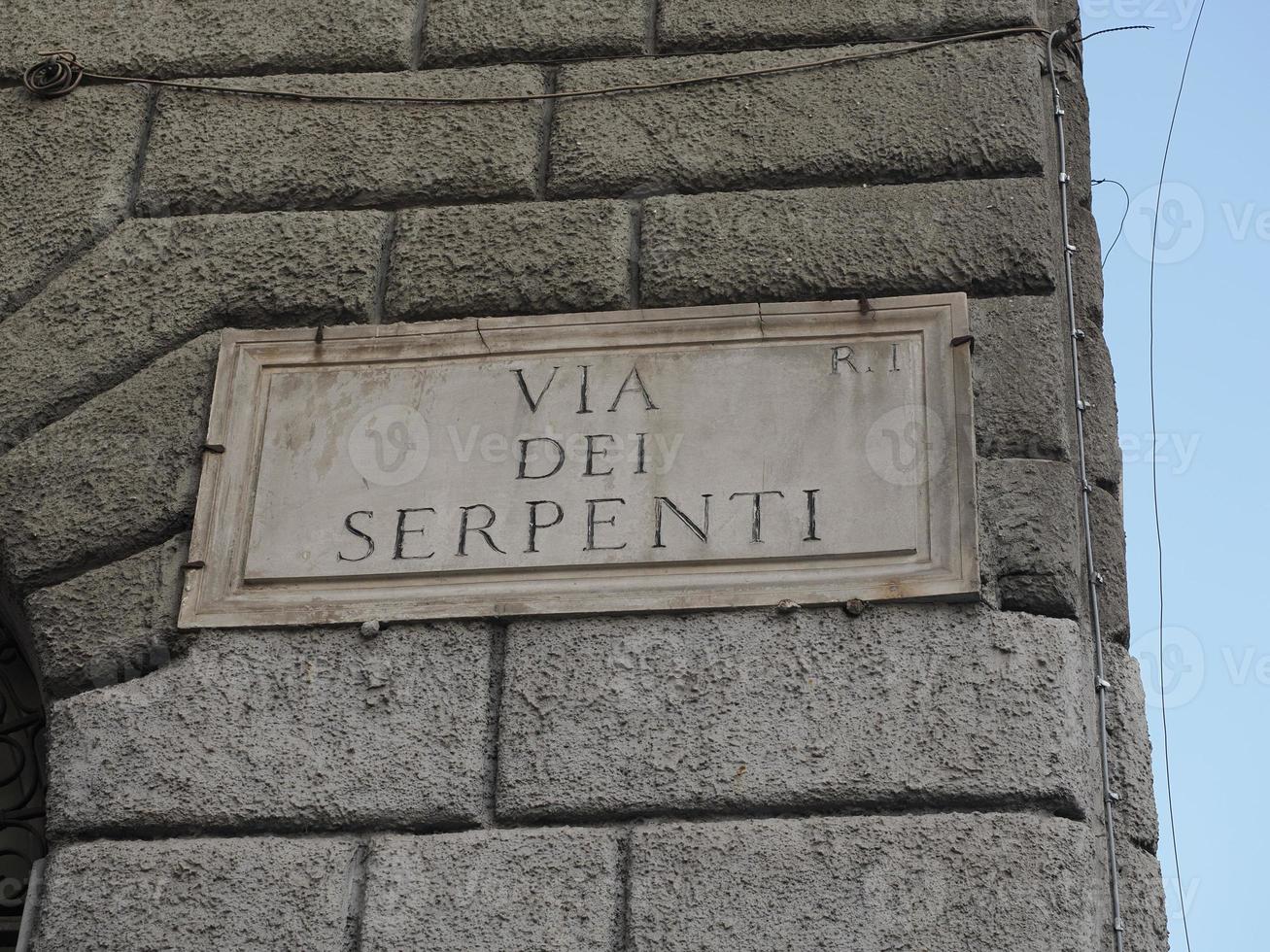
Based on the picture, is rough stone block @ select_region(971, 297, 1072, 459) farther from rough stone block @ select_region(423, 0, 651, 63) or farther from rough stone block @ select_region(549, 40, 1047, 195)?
rough stone block @ select_region(423, 0, 651, 63)

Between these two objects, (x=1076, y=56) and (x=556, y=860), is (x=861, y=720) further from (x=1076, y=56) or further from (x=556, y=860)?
(x=1076, y=56)

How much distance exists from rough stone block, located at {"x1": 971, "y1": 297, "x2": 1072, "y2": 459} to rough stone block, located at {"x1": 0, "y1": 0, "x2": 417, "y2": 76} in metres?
1.47

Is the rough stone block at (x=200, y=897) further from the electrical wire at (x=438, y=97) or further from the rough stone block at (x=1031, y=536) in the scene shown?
the electrical wire at (x=438, y=97)

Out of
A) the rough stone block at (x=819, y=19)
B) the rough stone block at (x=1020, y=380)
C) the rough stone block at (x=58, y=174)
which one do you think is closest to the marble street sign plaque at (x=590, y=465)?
the rough stone block at (x=1020, y=380)

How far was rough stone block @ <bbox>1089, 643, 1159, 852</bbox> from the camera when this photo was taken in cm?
A: 328

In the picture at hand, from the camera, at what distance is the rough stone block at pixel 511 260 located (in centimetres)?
370

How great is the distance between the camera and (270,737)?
329 cm

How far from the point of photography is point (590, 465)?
3459 millimetres

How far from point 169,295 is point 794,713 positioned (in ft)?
5.18

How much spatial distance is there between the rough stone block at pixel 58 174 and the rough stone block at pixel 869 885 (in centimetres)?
184

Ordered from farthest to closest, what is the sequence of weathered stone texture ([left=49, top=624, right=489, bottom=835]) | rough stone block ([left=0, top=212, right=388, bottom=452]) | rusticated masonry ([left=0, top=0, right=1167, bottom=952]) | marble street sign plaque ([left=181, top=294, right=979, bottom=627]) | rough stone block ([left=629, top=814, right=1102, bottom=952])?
1. rough stone block ([left=0, top=212, right=388, bottom=452])
2. marble street sign plaque ([left=181, top=294, right=979, bottom=627])
3. weathered stone texture ([left=49, top=624, right=489, bottom=835])
4. rusticated masonry ([left=0, top=0, right=1167, bottom=952])
5. rough stone block ([left=629, top=814, right=1102, bottom=952])

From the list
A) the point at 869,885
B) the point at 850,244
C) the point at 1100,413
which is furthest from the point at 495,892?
the point at 1100,413

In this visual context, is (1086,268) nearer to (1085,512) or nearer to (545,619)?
(1085,512)

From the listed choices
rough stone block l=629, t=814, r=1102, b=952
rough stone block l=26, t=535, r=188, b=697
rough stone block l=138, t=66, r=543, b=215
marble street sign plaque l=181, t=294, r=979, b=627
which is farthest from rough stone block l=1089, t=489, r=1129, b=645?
rough stone block l=26, t=535, r=188, b=697
